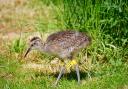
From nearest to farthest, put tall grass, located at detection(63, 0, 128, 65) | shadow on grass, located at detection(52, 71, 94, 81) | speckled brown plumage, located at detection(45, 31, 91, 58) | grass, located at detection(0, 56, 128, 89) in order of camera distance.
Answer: grass, located at detection(0, 56, 128, 89) → speckled brown plumage, located at detection(45, 31, 91, 58) → shadow on grass, located at detection(52, 71, 94, 81) → tall grass, located at detection(63, 0, 128, 65)

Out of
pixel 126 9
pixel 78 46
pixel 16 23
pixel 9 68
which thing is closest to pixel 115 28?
pixel 126 9

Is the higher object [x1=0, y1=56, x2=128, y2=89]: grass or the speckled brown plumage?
the speckled brown plumage

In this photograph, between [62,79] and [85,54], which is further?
[85,54]

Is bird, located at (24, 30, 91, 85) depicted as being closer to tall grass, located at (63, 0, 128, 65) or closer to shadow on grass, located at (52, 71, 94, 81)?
shadow on grass, located at (52, 71, 94, 81)

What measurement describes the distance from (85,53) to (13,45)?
1.33 metres

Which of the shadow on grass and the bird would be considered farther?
the shadow on grass

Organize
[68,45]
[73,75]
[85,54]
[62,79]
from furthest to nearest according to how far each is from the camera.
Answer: [85,54]
[73,75]
[62,79]
[68,45]

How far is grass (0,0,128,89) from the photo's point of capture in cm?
837

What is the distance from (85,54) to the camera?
9297mm

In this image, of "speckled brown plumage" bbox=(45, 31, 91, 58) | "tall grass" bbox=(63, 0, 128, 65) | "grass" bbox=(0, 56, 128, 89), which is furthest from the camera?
"tall grass" bbox=(63, 0, 128, 65)

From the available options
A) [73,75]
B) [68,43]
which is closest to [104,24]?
[73,75]

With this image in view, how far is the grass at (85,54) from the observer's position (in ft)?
27.5

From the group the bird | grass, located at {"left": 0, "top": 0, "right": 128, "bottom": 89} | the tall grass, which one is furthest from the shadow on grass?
the tall grass

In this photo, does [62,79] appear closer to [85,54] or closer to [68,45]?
[68,45]
